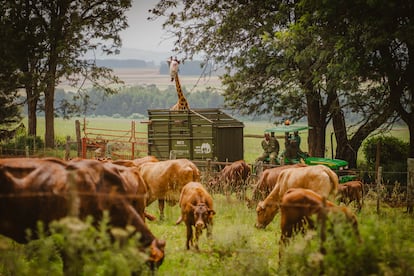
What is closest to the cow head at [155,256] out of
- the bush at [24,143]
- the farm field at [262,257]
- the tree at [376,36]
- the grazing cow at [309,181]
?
the farm field at [262,257]

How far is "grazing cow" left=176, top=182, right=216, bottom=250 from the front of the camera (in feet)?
31.2

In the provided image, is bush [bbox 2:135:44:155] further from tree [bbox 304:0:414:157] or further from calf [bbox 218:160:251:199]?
tree [bbox 304:0:414:157]

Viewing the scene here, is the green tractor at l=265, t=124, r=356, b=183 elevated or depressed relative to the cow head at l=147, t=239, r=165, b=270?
elevated

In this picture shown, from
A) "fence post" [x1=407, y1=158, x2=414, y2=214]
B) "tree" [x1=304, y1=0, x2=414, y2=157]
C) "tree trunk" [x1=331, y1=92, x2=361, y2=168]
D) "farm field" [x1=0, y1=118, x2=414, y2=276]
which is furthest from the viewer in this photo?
"tree trunk" [x1=331, y1=92, x2=361, y2=168]

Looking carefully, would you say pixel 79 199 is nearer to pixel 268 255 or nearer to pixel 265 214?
pixel 268 255

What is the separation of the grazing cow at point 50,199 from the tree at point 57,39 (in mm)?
24441

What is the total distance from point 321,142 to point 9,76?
1619 centimetres

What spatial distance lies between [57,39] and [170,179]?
2123 cm

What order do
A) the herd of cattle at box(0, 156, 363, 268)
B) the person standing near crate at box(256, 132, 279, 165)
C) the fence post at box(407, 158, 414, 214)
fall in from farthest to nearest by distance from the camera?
1. the person standing near crate at box(256, 132, 279, 165)
2. the fence post at box(407, 158, 414, 214)
3. the herd of cattle at box(0, 156, 363, 268)

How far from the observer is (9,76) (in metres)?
31.2

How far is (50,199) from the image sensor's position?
23.4ft

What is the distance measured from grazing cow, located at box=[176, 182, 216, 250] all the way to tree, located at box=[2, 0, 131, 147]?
882 inches

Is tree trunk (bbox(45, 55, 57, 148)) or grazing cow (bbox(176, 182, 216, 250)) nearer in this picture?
grazing cow (bbox(176, 182, 216, 250))

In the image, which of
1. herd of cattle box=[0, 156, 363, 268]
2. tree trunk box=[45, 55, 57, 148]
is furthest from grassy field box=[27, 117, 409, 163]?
herd of cattle box=[0, 156, 363, 268]
